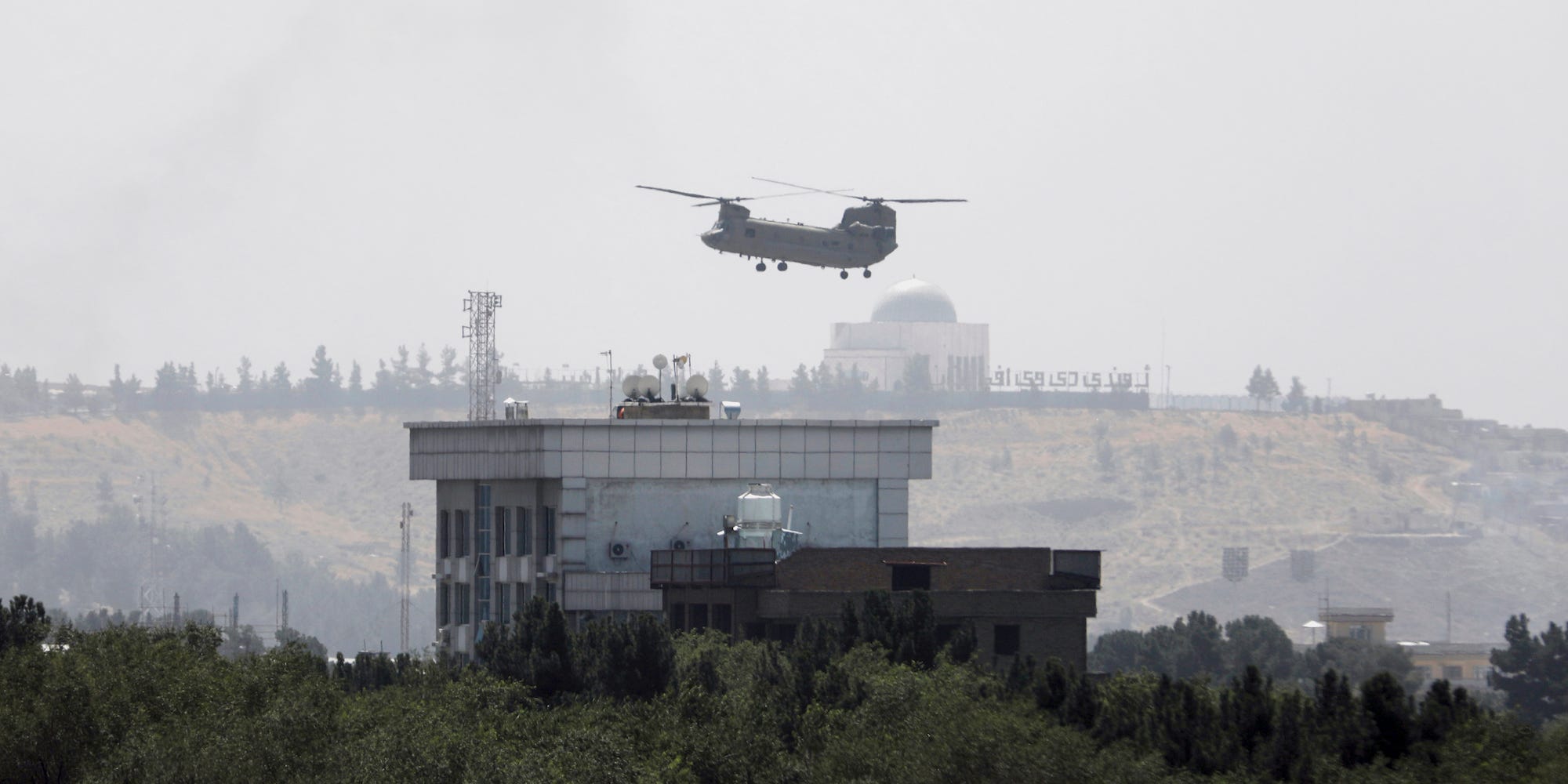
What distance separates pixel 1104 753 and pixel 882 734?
6471 millimetres

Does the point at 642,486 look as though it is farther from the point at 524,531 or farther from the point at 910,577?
the point at 910,577

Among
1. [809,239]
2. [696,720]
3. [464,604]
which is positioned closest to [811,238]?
[809,239]

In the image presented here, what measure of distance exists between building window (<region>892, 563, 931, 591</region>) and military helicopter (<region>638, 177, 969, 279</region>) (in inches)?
1973

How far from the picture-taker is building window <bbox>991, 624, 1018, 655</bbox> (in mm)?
85375

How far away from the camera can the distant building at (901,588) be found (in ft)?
280

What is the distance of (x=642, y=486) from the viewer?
96.9 meters

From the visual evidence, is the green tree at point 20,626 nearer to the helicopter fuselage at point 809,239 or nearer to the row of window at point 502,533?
the row of window at point 502,533

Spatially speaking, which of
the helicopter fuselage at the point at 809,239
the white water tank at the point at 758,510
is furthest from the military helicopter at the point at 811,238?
the white water tank at the point at 758,510

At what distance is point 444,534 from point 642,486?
17740 millimetres

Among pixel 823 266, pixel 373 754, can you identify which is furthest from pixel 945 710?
pixel 823 266

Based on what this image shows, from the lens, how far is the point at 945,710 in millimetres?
54062

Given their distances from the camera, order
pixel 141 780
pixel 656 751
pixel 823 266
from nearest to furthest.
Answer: pixel 141 780
pixel 656 751
pixel 823 266

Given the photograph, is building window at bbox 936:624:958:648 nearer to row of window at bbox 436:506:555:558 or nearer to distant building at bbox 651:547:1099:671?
distant building at bbox 651:547:1099:671

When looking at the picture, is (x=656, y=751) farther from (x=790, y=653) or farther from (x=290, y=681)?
(x=790, y=653)
